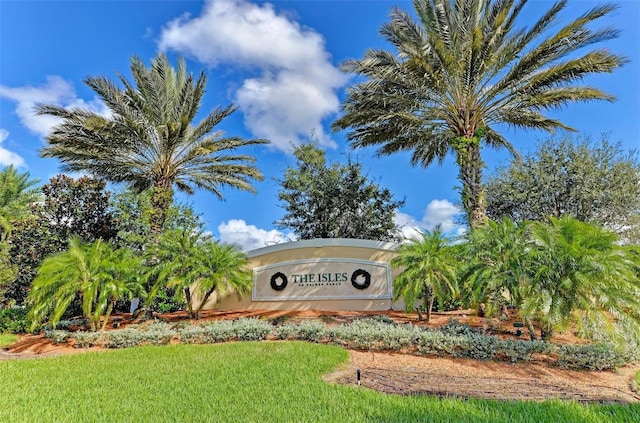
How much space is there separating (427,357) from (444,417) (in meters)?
3.47

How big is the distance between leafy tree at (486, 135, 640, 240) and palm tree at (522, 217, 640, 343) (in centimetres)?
992

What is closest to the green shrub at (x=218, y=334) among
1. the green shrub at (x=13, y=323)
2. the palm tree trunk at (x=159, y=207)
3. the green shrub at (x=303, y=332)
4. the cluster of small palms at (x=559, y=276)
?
the green shrub at (x=303, y=332)

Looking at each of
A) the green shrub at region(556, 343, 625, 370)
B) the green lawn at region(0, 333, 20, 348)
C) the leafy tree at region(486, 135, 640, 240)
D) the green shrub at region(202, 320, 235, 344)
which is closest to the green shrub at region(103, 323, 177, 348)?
the green shrub at region(202, 320, 235, 344)

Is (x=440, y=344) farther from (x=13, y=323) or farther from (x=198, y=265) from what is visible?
(x=13, y=323)

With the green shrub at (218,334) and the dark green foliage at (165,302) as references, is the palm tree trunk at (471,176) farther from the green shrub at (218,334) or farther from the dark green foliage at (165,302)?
the dark green foliage at (165,302)

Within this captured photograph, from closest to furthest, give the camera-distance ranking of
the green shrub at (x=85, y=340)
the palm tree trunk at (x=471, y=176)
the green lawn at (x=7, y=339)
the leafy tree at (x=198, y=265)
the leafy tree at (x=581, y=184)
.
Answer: the green shrub at (x=85, y=340)
the green lawn at (x=7, y=339)
the leafy tree at (x=198, y=265)
the palm tree trunk at (x=471, y=176)
the leafy tree at (x=581, y=184)

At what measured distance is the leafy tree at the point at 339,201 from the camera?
20.1 m

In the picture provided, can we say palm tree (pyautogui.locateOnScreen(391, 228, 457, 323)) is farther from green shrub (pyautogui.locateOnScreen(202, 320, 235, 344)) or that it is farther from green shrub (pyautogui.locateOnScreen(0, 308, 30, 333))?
green shrub (pyautogui.locateOnScreen(0, 308, 30, 333))

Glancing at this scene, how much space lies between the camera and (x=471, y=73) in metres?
11.0

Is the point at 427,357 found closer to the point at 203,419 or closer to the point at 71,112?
the point at 203,419

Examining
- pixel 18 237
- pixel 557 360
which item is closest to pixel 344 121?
pixel 557 360

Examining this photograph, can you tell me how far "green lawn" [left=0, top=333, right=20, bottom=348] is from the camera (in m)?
9.78

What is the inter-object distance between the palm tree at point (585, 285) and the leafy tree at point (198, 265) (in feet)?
26.6

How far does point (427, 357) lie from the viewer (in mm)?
7145
